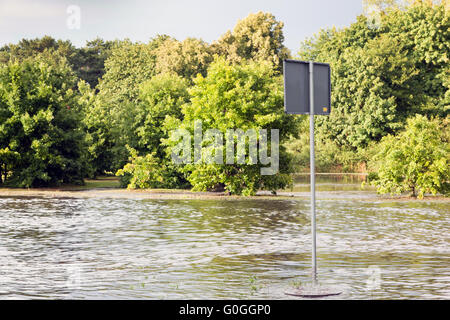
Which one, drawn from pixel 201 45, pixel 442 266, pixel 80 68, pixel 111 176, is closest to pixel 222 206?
pixel 442 266

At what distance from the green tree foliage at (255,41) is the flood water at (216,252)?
51.2 meters

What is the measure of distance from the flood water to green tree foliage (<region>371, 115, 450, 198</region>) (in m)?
5.26

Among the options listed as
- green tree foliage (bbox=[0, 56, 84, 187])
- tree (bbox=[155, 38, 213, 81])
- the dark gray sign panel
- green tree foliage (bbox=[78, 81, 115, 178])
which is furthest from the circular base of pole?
tree (bbox=[155, 38, 213, 81])

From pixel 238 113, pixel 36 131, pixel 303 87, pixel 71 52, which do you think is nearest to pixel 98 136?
pixel 36 131

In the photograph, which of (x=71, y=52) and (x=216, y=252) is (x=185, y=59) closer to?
(x=71, y=52)

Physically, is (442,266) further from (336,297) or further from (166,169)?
(166,169)

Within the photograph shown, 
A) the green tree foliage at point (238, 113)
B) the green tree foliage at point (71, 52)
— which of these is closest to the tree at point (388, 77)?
the green tree foliage at point (238, 113)

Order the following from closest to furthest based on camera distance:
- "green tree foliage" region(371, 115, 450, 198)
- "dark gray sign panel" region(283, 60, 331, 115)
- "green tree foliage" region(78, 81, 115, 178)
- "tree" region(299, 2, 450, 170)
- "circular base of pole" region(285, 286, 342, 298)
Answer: "circular base of pole" region(285, 286, 342, 298) < "dark gray sign panel" region(283, 60, 331, 115) < "green tree foliage" region(371, 115, 450, 198) < "green tree foliage" region(78, 81, 115, 178) < "tree" region(299, 2, 450, 170)

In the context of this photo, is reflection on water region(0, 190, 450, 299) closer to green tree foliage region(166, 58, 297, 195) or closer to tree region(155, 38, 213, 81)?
green tree foliage region(166, 58, 297, 195)

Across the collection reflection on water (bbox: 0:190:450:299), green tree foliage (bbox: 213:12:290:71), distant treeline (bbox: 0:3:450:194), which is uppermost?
green tree foliage (bbox: 213:12:290:71)

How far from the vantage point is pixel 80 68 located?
103 meters

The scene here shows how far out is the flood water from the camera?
11.9 meters

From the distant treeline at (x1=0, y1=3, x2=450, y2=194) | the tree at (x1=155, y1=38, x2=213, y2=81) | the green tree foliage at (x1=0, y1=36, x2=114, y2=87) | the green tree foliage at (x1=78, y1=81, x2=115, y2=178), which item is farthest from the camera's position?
the green tree foliage at (x1=0, y1=36, x2=114, y2=87)

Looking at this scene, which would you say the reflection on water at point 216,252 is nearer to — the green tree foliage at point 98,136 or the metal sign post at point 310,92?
the metal sign post at point 310,92
